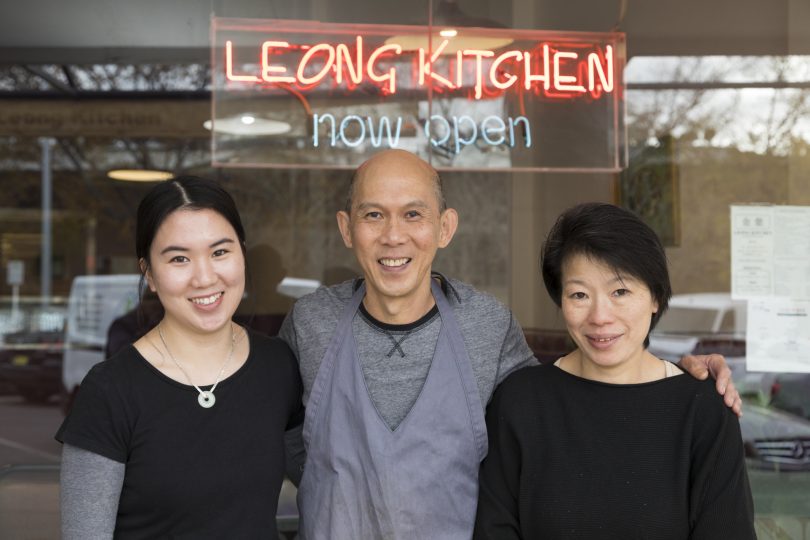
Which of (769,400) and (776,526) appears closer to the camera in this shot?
(776,526)

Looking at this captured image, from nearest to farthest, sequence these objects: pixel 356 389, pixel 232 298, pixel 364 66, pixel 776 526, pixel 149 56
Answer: pixel 232 298 → pixel 356 389 → pixel 776 526 → pixel 364 66 → pixel 149 56

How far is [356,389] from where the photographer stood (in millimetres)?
1982

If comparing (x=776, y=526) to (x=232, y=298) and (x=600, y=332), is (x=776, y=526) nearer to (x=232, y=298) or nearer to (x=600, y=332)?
(x=600, y=332)

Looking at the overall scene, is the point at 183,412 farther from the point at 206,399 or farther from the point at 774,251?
the point at 774,251

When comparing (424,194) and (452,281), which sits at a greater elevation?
(424,194)

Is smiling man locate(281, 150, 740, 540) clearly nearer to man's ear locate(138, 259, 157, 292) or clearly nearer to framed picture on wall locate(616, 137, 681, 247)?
man's ear locate(138, 259, 157, 292)

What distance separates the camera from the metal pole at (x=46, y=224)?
7680 millimetres

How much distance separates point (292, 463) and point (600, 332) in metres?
0.85

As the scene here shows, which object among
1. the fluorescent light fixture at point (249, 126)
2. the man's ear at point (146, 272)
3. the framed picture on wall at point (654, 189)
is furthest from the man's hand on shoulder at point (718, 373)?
the framed picture on wall at point (654, 189)

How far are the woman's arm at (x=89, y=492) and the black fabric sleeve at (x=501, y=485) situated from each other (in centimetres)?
74

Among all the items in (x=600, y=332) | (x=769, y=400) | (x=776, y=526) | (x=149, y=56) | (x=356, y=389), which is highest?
(x=149, y=56)

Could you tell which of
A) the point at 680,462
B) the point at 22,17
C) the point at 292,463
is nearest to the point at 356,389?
the point at 292,463

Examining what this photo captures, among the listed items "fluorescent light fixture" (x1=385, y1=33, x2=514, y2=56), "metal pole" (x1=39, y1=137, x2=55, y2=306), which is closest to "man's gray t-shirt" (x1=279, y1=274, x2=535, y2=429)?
"fluorescent light fixture" (x1=385, y1=33, x2=514, y2=56)

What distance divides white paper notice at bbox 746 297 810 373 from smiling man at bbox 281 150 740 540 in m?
2.19
